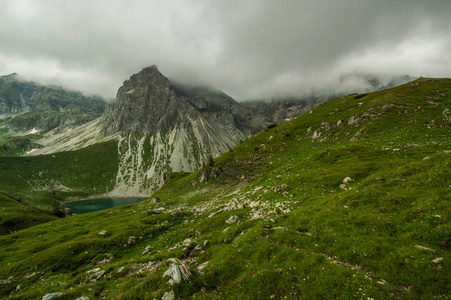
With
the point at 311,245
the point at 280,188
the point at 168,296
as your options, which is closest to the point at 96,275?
the point at 168,296

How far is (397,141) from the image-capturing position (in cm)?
3297

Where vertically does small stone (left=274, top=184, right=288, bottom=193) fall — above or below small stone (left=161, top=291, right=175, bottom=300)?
above

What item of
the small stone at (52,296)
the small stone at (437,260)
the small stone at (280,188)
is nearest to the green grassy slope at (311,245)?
the small stone at (437,260)

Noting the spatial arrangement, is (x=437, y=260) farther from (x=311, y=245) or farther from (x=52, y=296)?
(x=52, y=296)

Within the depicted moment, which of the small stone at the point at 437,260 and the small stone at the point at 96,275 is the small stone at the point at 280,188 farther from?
the small stone at the point at 96,275

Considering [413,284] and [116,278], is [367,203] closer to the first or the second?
[413,284]

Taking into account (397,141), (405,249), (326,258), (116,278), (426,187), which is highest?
(397,141)

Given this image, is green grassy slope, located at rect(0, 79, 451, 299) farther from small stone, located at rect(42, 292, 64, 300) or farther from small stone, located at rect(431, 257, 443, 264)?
small stone, located at rect(42, 292, 64, 300)

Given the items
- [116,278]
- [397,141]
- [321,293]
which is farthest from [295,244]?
[397,141]

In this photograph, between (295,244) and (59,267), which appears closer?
(295,244)

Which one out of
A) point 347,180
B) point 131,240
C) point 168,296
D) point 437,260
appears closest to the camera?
point 437,260

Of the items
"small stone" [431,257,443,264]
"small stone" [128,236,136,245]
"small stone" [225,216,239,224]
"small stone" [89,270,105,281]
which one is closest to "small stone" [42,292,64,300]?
"small stone" [89,270,105,281]

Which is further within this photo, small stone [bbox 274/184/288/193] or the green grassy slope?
small stone [bbox 274/184/288/193]

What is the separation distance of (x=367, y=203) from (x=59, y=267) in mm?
35569
